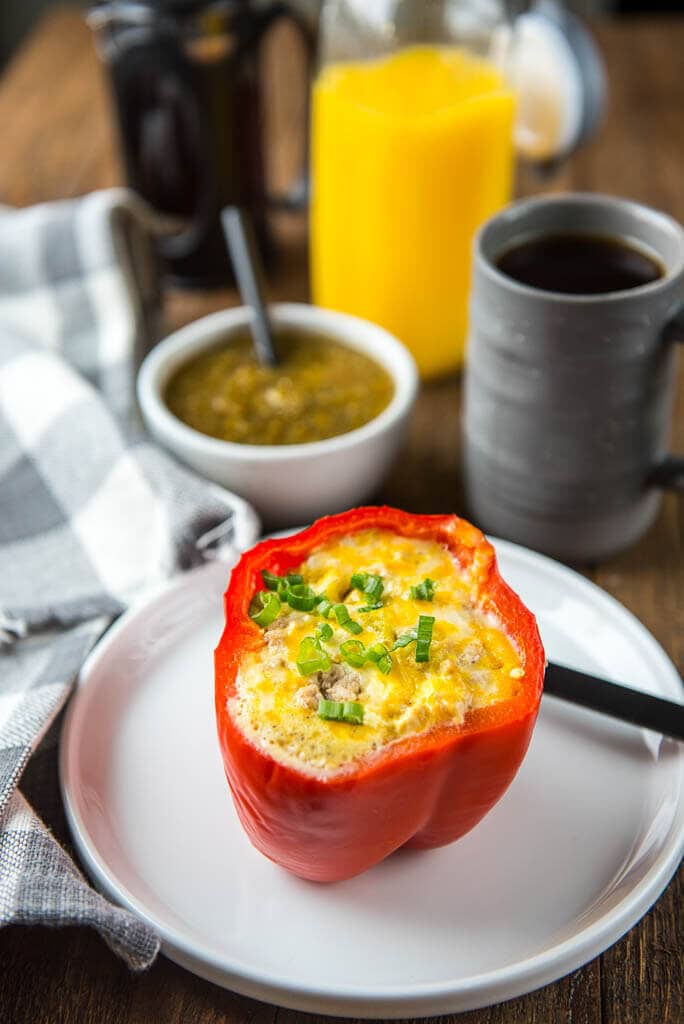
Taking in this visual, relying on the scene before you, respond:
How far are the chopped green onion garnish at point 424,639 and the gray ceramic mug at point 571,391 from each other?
41 cm

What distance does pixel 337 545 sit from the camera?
37.6 inches

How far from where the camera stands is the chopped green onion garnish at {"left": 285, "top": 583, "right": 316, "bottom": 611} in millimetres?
886

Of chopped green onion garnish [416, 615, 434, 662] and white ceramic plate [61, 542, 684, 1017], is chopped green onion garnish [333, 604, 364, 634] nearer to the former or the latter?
chopped green onion garnish [416, 615, 434, 662]

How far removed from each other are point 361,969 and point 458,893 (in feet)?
0.35

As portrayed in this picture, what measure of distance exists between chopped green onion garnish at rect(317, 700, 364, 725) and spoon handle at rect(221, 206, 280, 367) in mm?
695

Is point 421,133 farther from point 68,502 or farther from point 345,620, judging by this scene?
point 345,620

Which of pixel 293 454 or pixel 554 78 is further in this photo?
pixel 554 78

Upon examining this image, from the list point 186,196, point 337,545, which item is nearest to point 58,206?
point 186,196

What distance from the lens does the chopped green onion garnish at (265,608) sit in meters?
0.88

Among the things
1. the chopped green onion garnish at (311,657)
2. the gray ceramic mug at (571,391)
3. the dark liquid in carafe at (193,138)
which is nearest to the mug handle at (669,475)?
the gray ceramic mug at (571,391)

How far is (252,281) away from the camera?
1.44 metres

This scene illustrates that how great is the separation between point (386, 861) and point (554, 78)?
109 centimetres

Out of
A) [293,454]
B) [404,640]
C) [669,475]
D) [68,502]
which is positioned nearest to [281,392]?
[293,454]

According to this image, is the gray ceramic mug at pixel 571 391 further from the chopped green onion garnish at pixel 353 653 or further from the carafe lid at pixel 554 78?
the chopped green onion garnish at pixel 353 653
